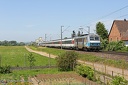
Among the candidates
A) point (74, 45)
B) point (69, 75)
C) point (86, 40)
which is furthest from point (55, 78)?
point (74, 45)

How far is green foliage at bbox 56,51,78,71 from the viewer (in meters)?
28.4

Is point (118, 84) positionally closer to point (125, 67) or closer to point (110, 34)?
point (125, 67)

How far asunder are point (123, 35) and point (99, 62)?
38.9m

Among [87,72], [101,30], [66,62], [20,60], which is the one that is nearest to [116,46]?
[20,60]

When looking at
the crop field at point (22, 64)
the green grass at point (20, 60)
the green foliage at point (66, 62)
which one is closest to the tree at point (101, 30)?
the green grass at point (20, 60)

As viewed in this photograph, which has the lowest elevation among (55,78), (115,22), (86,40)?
(55,78)

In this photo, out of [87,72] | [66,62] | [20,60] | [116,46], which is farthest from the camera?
[116,46]

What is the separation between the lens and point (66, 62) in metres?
28.4

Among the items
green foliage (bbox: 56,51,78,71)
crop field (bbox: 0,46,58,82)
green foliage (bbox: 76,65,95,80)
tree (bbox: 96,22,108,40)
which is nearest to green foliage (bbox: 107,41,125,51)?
crop field (bbox: 0,46,58,82)

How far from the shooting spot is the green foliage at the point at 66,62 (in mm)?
28359

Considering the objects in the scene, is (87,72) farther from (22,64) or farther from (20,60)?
(20,60)

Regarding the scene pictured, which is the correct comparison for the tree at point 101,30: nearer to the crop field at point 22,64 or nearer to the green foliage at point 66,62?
the crop field at point 22,64

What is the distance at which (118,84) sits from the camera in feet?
50.4

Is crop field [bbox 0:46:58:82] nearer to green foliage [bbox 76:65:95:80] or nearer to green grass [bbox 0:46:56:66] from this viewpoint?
green grass [bbox 0:46:56:66]
